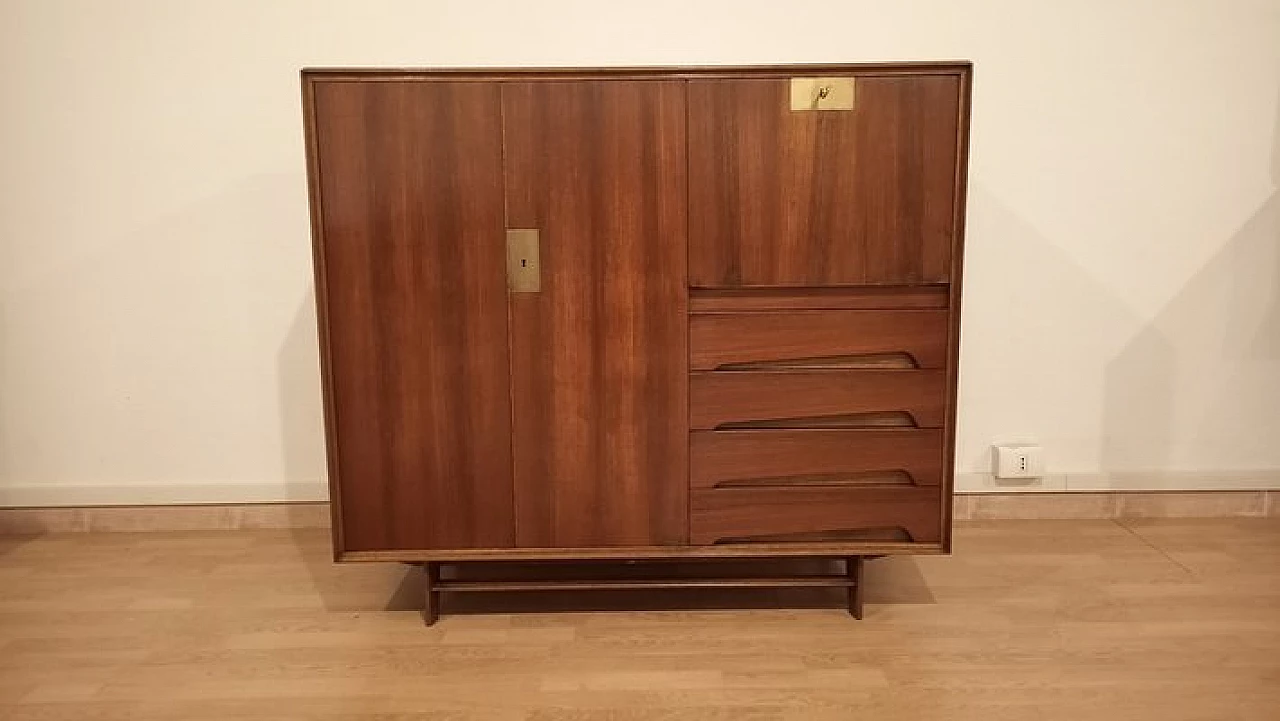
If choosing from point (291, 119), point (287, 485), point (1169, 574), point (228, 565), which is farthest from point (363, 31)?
point (1169, 574)

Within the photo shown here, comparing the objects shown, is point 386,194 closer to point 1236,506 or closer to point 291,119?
point 291,119

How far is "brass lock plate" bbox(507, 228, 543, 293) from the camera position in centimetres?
182

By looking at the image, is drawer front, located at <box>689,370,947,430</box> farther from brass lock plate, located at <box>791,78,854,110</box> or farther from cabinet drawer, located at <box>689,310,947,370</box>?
brass lock plate, located at <box>791,78,854,110</box>

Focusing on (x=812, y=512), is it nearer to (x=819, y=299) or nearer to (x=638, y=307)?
(x=819, y=299)

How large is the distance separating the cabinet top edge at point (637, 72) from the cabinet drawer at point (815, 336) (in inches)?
19.4

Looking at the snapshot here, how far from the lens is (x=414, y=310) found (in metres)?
1.84

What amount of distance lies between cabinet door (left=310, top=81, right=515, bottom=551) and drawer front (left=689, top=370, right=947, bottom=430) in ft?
1.47

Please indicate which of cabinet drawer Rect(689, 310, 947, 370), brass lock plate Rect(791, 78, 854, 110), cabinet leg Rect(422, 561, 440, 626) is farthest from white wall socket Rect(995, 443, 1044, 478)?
cabinet leg Rect(422, 561, 440, 626)

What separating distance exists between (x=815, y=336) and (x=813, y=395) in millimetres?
130

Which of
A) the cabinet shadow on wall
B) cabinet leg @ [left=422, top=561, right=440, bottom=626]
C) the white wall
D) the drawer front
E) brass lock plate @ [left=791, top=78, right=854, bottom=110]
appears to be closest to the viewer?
brass lock plate @ [left=791, top=78, right=854, bottom=110]

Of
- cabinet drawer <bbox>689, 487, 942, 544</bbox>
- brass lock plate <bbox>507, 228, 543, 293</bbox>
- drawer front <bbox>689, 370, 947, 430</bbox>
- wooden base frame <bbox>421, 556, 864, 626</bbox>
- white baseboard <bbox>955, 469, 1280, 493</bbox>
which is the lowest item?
wooden base frame <bbox>421, 556, 864, 626</bbox>

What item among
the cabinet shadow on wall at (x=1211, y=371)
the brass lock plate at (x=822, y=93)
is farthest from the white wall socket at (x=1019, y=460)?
the brass lock plate at (x=822, y=93)

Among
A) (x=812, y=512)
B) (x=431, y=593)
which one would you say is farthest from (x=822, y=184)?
(x=431, y=593)

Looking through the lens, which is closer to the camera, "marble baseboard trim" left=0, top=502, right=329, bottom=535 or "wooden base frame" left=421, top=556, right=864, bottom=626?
"wooden base frame" left=421, top=556, right=864, bottom=626
